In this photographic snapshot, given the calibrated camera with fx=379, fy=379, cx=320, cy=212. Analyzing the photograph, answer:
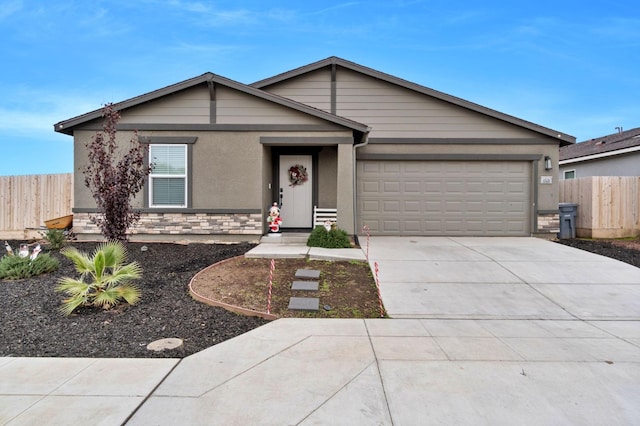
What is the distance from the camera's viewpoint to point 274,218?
33.1 ft

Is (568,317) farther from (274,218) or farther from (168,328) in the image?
(274,218)

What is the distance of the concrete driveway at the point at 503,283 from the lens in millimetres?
5582

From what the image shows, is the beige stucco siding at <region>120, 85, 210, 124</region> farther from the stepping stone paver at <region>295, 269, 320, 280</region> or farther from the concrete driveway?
the concrete driveway

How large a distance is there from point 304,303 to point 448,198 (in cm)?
725

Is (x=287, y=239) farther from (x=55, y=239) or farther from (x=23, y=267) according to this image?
(x=55, y=239)

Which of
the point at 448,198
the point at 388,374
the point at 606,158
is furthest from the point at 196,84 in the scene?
the point at 606,158

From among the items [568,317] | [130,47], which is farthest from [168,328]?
[130,47]

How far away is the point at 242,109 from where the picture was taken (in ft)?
32.1

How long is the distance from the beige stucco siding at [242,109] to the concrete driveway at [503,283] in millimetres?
4254

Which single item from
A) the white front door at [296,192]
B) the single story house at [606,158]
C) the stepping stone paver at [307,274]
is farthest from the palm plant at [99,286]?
the single story house at [606,158]

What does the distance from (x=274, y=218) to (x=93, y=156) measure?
14.6 feet

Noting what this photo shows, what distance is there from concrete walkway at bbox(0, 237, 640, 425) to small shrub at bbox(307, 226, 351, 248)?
2990mm

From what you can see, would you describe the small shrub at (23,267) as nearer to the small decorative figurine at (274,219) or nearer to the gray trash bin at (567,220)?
the small decorative figurine at (274,219)

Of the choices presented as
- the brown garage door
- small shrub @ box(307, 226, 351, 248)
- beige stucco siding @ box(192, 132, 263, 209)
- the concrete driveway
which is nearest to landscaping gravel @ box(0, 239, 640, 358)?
the concrete driveway
